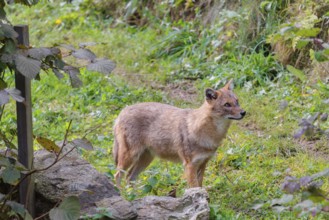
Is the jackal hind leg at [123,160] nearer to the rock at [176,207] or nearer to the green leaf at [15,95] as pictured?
the rock at [176,207]

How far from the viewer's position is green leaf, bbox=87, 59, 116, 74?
449 cm

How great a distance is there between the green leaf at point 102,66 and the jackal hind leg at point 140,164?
379cm

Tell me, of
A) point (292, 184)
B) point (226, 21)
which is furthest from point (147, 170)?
point (292, 184)

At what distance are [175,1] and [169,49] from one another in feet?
4.10

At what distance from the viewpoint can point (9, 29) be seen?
4.59 m

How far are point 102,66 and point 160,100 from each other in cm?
593

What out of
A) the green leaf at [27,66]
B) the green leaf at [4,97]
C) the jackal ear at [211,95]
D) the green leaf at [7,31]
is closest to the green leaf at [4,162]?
the green leaf at [4,97]

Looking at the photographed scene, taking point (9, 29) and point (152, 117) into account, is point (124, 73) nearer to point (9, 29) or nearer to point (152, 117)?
point (152, 117)

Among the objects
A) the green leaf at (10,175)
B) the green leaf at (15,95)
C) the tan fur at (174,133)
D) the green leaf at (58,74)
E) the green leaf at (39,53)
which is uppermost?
the green leaf at (39,53)

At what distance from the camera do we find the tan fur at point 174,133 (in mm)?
7975

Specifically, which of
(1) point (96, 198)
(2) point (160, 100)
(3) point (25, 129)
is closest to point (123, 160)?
(2) point (160, 100)

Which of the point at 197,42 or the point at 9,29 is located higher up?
the point at 9,29

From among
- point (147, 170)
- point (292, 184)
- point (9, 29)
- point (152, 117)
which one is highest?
point (9, 29)

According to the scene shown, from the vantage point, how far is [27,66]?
14.5 ft
